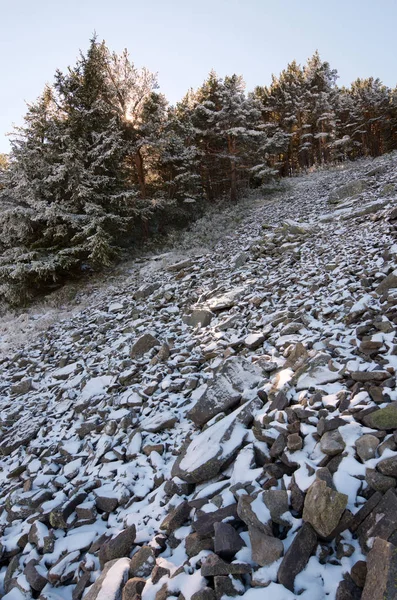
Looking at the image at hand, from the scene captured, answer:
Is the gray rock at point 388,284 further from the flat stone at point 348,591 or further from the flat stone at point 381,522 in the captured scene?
the flat stone at point 348,591

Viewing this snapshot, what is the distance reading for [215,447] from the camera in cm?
388

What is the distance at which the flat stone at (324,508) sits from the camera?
2473 mm

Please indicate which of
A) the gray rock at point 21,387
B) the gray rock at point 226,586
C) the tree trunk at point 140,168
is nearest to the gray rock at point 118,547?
the gray rock at point 226,586

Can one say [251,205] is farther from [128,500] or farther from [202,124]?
[128,500]

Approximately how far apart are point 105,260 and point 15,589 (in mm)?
11063

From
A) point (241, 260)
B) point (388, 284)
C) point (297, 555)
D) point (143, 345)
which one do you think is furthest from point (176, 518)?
point (241, 260)

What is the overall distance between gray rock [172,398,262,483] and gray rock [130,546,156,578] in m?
0.86

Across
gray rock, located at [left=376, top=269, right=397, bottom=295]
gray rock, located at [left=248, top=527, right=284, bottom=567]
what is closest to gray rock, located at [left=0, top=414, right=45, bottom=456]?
gray rock, located at [left=248, top=527, right=284, bottom=567]

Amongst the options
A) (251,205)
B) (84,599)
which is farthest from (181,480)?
(251,205)

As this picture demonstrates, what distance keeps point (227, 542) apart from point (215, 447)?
48.1 inches

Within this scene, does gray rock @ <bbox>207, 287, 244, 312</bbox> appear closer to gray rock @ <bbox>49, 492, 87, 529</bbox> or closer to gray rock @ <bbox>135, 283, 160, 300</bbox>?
gray rock @ <bbox>135, 283, 160, 300</bbox>

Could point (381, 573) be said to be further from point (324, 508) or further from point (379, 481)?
point (379, 481)

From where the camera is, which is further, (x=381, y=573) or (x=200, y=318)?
(x=200, y=318)

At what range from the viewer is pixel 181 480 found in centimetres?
379
